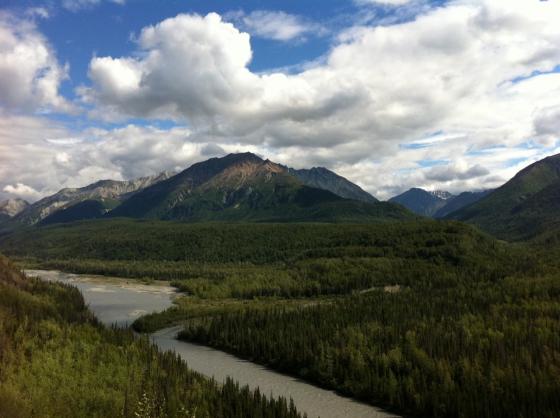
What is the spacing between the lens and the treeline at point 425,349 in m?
51.6

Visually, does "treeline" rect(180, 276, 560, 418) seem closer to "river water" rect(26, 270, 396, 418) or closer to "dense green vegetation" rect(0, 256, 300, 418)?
"river water" rect(26, 270, 396, 418)

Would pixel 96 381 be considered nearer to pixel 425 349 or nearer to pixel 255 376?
pixel 255 376

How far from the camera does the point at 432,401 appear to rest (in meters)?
51.8

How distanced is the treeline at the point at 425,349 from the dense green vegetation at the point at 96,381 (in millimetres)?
15545

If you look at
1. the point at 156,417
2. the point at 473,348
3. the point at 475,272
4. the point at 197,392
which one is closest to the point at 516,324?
the point at 473,348

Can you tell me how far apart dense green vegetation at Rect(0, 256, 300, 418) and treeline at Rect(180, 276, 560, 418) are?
15545 mm

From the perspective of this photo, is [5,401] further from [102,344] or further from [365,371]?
[365,371]

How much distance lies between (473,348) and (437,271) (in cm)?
12915

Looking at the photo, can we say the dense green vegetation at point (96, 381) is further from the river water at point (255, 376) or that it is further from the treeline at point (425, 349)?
the treeline at point (425, 349)

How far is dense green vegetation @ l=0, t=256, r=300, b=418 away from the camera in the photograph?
38.2 metres

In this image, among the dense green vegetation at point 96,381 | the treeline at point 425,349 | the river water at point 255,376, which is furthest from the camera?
the river water at point 255,376

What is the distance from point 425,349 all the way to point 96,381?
42975 mm

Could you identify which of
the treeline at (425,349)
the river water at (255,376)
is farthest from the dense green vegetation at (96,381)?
the treeline at (425,349)

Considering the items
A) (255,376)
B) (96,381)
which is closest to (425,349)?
(255,376)
